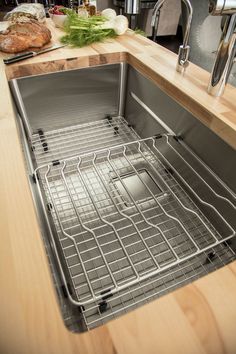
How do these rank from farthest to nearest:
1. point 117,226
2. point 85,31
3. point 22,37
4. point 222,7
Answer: point 85,31 < point 22,37 < point 117,226 < point 222,7

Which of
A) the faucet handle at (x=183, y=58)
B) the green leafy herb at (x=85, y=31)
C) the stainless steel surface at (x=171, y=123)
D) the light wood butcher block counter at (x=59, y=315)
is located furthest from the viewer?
the green leafy herb at (x=85, y=31)

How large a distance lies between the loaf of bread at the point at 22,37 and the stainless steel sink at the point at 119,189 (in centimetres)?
14

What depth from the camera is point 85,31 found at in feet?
3.14

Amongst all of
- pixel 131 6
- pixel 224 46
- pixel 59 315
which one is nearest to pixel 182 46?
pixel 224 46

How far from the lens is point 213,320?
0.28 metres

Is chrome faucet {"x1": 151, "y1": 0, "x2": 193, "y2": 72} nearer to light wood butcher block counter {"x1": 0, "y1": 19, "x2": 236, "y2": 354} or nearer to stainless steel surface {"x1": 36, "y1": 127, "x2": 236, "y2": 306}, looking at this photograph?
stainless steel surface {"x1": 36, "y1": 127, "x2": 236, "y2": 306}

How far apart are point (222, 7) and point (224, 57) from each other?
0.12 m

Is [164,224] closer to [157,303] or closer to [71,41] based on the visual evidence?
[157,303]

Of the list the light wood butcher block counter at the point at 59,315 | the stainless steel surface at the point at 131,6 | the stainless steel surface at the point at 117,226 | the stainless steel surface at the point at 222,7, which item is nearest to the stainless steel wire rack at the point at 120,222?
the stainless steel surface at the point at 117,226

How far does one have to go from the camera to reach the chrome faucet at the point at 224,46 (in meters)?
0.46

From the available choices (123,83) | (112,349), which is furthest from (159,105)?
(112,349)

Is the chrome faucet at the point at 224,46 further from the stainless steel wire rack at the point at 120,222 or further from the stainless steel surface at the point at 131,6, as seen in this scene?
the stainless steel surface at the point at 131,6

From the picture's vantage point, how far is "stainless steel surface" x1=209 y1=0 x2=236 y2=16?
1.48 feet

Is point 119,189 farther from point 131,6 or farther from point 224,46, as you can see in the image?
point 131,6
